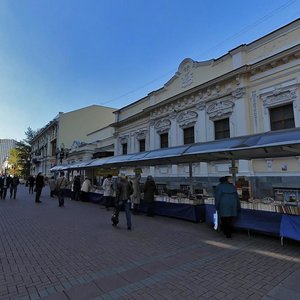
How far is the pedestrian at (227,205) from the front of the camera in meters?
7.28

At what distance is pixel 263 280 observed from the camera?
4.22m

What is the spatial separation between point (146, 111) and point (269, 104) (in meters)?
10.9

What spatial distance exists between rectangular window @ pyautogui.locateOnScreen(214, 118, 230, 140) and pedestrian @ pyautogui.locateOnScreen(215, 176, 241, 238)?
28.7 feet

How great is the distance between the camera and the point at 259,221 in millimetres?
7246

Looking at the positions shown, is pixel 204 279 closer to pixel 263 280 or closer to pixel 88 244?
pixel 263 280

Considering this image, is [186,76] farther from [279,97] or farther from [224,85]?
[279,97]

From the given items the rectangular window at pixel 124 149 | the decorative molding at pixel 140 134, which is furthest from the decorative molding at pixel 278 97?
the rectangular window at pixel 124 149

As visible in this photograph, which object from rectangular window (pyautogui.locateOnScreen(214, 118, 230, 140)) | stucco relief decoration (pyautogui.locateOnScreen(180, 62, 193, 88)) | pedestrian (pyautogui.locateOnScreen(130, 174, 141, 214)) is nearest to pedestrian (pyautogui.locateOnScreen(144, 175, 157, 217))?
pedestrian (pyautogui.locateOnScreen(130, 174, 141, 214))

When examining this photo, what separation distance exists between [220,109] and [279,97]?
361cm

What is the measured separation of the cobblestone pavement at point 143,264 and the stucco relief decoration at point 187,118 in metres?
10.8

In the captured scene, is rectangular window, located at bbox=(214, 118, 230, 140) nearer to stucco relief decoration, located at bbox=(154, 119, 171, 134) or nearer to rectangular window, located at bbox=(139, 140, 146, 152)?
stucco relief decoration, located at bbox=(154, 119, 171, 134)

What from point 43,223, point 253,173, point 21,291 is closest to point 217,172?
point 253,173

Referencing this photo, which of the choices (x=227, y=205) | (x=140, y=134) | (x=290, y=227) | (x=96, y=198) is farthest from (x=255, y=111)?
(x=140, y=134)

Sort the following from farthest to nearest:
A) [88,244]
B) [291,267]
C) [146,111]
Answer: [146,111]
[88,244]
[291,267]
